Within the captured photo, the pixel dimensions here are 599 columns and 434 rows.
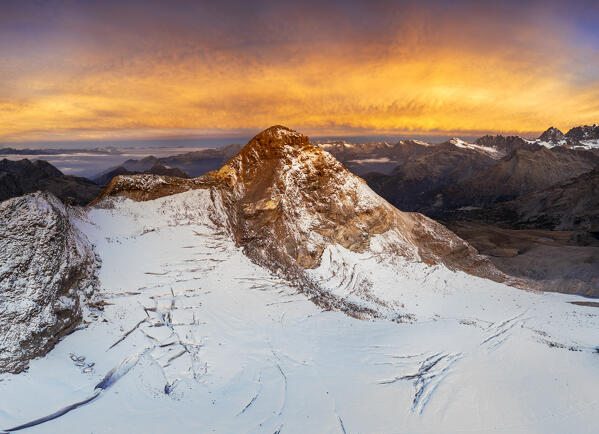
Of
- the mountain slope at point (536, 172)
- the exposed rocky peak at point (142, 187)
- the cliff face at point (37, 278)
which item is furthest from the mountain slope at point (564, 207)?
the cliff face at point (37, 278)

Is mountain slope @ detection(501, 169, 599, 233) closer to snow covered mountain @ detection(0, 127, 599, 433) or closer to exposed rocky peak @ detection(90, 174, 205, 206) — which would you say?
snow covered mountain @ detection(0, 127, 599, 433)

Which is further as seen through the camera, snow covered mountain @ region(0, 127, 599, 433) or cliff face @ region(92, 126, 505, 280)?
cliff face @ region(92, 126, 505, 280)

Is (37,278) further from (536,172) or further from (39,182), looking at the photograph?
(536,172)

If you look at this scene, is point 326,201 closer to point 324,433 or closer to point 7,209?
point 324,433

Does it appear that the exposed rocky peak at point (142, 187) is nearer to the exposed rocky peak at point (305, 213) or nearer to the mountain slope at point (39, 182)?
the exposed rocky peak at point (305, 213)

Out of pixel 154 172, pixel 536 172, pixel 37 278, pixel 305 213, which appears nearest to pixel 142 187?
pixel 37 278

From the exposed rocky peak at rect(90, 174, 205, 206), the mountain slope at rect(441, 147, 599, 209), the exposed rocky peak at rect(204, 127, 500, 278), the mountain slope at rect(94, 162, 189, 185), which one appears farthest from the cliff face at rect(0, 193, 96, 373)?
the mountain slope at rect(441, 147, 599, 209)
